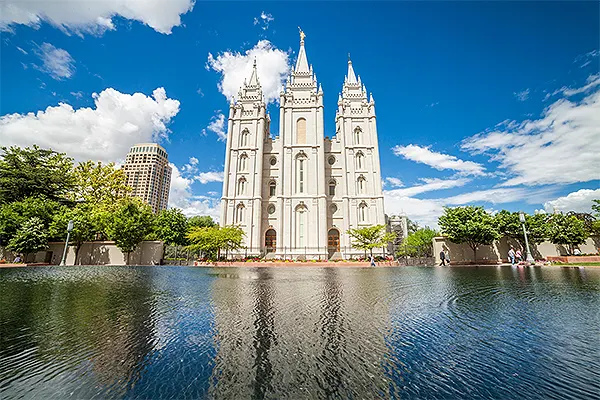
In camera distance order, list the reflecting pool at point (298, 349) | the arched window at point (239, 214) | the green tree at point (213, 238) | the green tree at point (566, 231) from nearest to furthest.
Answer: the reflecting pool at point (298, 349) → the green tree at point (566, 231) → the green tree at point (213, 238) → the arched window at point (239, 214)

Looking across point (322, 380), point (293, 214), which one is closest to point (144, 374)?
point (322, 380)

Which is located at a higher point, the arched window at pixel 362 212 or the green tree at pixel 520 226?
the arched window at pixel 362 212

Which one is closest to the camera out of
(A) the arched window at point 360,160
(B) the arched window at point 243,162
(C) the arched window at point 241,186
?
(C) the arched window at point 241,186

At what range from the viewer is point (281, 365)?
2.94m

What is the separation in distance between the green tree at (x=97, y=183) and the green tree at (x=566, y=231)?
1705 inches

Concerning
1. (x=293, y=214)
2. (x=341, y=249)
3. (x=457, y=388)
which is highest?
(x=293, y=214)

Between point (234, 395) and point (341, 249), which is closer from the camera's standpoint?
point (234, 395)

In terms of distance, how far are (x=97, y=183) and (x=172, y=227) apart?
10680mm

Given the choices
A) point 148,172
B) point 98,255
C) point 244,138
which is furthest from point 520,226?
point 148,172

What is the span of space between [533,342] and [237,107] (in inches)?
1699

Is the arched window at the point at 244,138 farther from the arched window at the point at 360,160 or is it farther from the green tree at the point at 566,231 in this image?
the green tree at the point at 566,231

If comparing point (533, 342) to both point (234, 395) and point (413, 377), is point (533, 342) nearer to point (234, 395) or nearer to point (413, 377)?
point (413, 377)

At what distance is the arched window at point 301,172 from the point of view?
38.3m

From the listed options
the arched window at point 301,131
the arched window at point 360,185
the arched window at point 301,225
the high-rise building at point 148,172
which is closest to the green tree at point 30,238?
the arched window at point 301,225
